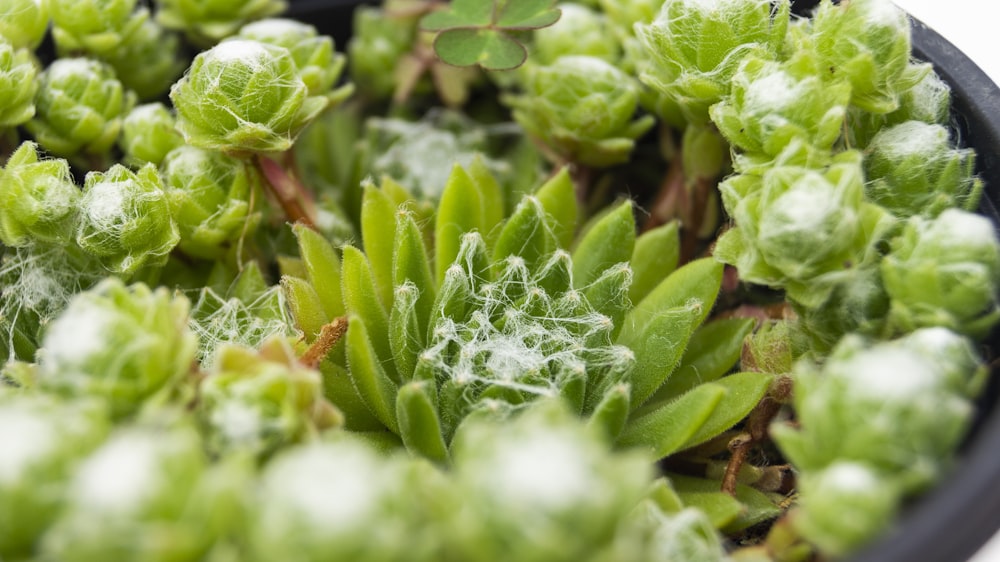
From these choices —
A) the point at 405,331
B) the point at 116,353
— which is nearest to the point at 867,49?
the point at 405,331

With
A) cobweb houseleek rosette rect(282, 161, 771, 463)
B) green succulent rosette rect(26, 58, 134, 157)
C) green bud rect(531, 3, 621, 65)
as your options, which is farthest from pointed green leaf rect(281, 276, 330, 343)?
green bud rect(531, 3, 621, 65)

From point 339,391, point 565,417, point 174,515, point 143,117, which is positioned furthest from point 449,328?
point 143,117

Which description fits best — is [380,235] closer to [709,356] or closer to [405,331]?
[405,331]

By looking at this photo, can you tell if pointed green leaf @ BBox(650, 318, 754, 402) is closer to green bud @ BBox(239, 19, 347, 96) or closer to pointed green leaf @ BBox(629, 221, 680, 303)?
pointed green leaf @ BBox(629, 221, 680, 303)

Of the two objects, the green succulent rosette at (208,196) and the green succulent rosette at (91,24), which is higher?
the green succulent rosette at (91,24)

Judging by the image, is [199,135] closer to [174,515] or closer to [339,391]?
[339,391]

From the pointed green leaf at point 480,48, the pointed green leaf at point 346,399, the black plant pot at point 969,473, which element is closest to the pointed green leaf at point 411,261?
the pointed green leaf at point 346,399

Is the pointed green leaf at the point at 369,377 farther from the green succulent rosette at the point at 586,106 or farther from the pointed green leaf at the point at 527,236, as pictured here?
the green succulent rosette at the point at 586,106
